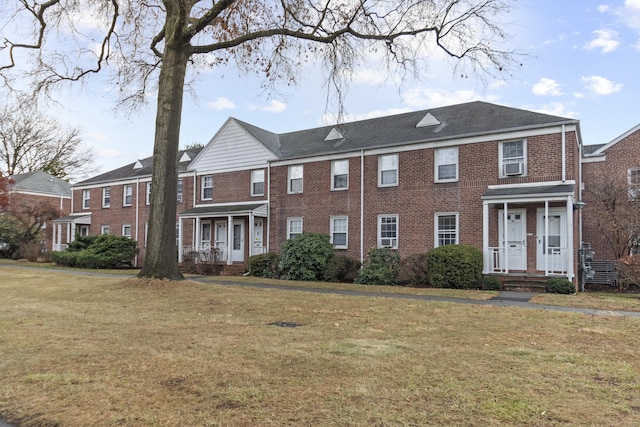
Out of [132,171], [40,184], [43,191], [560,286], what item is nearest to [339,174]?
[560,286]

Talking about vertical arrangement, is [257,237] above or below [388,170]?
below

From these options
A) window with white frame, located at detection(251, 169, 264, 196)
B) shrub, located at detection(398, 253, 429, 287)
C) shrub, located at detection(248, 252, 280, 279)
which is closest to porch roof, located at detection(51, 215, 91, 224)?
window with white frame, located at detection(251, 169, 264, 196)

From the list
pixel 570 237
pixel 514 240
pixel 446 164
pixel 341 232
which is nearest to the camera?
pixel 570 237

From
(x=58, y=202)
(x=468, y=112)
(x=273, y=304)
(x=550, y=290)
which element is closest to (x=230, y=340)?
(x=273, y=304)

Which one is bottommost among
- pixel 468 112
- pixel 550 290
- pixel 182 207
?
pixel 550 290

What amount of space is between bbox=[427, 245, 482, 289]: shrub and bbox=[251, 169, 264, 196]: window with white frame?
35.1 feet

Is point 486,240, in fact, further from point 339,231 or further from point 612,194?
point 339,231

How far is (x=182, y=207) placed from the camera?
84.2 feet

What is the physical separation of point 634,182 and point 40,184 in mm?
44841

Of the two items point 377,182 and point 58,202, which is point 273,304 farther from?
point 58,202

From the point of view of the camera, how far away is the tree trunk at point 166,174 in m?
12.5

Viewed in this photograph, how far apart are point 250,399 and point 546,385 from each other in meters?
2.86

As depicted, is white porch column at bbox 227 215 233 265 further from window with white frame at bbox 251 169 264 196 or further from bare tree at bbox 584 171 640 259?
bare tree at bbox 584 171 640 259

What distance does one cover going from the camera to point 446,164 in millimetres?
17359
